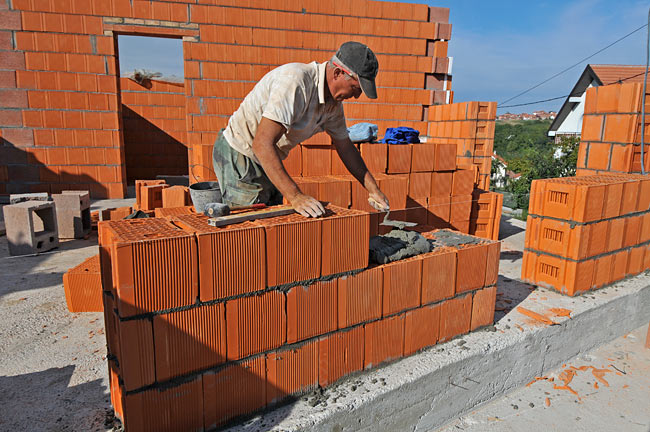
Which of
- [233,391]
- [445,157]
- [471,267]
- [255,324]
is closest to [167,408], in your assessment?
[233,391]

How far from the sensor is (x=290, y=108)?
7.16 feet

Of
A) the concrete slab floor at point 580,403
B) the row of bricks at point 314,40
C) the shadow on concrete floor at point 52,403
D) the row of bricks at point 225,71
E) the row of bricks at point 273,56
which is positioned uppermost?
the row of bricks at point 314,40

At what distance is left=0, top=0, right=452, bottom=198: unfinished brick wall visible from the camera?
340 inches

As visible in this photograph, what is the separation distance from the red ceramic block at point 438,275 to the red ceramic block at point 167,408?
4.81 feet

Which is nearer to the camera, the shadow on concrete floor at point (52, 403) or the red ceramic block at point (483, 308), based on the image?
the shadow on concrete floor at point (52, 403)

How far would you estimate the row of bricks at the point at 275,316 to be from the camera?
1759 millimetres

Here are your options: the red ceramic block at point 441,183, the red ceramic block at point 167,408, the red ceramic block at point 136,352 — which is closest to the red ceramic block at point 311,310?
the red ceramic block at point 167,408

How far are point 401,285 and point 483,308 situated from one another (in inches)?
35.7

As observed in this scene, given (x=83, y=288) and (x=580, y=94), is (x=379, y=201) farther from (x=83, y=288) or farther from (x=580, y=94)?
(x=580, y=94)

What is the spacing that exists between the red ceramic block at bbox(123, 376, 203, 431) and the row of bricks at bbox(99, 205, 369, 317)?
1.29 feet

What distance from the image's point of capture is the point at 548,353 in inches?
130

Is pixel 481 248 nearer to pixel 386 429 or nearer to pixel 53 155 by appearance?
pixel 386 429

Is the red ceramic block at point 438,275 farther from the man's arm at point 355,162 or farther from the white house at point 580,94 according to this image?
the white house at point 580,94

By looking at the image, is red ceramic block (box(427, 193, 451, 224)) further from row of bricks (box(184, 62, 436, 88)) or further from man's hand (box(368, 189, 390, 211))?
row of bricks (box(184, 62, 436, 88))
